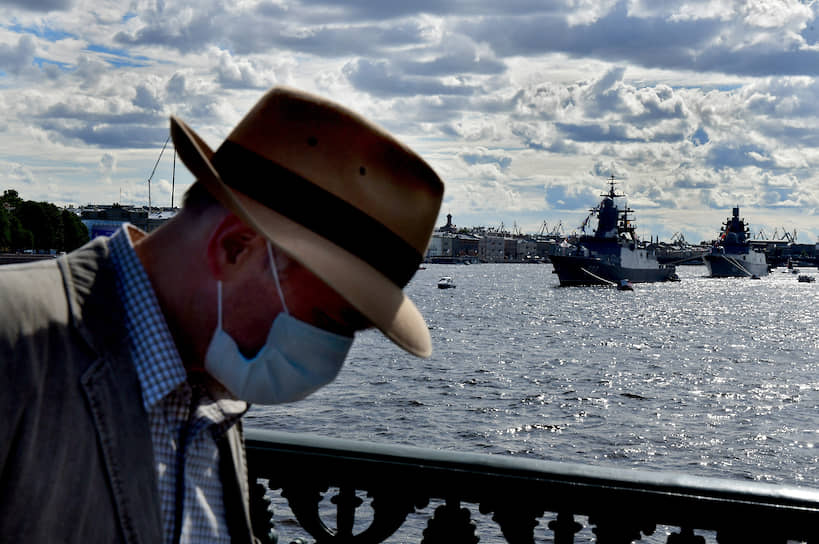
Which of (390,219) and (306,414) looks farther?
(306,414)

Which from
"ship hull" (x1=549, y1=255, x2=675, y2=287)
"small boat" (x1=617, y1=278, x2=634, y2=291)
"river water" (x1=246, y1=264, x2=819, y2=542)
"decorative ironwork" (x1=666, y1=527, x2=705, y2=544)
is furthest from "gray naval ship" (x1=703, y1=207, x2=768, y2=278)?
"decorative ironwork" (x1=666, y1=527, x2=705, y2=544)

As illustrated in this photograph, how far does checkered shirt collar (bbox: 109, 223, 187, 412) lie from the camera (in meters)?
1.64

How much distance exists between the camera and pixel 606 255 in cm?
11106

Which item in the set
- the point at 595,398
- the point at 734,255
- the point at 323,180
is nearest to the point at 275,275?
the point at 323,180

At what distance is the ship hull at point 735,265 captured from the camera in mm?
163250

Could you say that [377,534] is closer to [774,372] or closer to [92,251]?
[92,251]

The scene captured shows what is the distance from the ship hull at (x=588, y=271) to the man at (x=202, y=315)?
360 ft

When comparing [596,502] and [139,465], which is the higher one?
[139,465]

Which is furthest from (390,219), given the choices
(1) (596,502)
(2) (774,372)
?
(2) (774,372)

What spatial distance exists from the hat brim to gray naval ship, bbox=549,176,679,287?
109677 mm

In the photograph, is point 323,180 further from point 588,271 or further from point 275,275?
point 588,271

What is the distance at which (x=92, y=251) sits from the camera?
5.51 feet

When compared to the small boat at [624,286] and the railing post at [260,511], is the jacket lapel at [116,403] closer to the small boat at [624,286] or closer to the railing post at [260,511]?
the railing post at [260,511]

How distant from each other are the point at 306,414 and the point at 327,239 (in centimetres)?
2276
